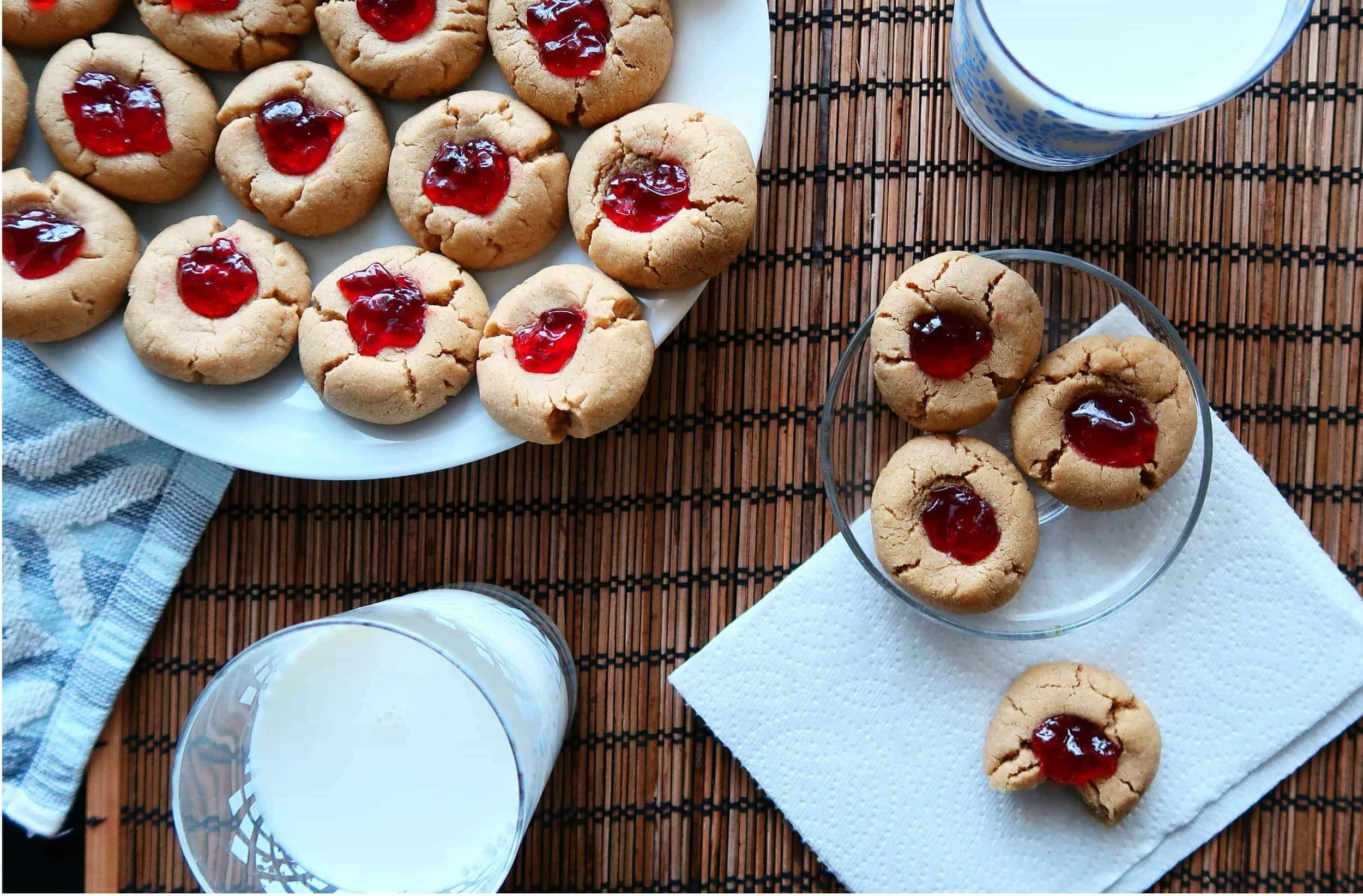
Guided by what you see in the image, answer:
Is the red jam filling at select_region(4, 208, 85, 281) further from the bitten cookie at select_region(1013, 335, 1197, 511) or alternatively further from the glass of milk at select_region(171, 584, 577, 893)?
the bitten cookie at select_region(1013, 335, 1197, 511)

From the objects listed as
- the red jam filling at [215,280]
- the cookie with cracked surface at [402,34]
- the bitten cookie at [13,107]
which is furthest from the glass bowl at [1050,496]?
the bitten cookie at [13,107]

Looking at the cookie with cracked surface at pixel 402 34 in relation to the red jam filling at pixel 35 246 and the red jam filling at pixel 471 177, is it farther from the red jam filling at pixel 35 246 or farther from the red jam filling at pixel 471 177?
the red jam filling at pixel 35 246

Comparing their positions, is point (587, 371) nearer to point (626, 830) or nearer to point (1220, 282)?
point (626, 830)

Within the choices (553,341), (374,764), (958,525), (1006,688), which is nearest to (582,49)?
(553,341)

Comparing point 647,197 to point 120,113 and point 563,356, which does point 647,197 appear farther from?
point 120,113

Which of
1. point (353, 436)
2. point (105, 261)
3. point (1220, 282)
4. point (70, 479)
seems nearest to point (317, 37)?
point (105, 261)

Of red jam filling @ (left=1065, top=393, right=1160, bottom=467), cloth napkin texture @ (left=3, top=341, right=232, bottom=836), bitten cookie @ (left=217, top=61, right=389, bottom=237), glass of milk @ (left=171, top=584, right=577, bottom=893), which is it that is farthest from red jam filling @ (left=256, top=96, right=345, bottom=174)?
red jam filling @ (left=1065, top=393, right=1160, bottom=467)
